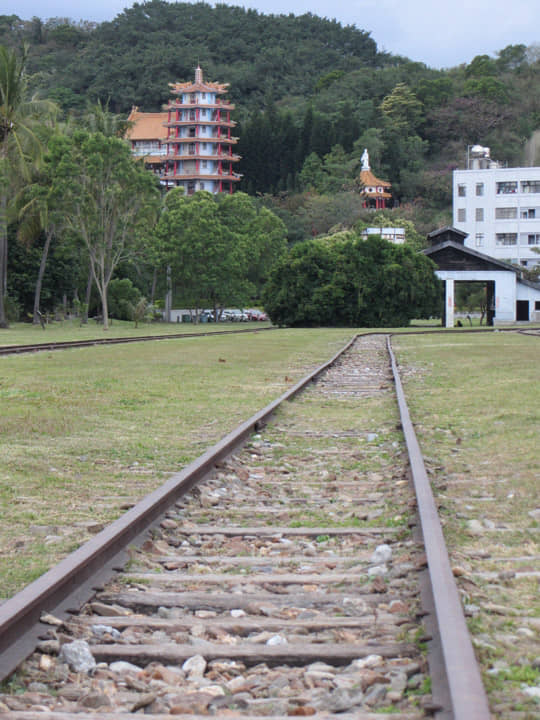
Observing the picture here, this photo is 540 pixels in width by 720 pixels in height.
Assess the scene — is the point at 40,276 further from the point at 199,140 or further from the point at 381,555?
the point at 199,140

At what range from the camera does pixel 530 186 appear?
84875mm

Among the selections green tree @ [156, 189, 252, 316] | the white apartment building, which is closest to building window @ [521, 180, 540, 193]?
the white apartment building

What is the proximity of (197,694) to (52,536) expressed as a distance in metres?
2.38

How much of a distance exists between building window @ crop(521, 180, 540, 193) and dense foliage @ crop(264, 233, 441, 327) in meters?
32.3

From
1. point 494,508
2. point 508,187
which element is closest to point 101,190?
point 494,508

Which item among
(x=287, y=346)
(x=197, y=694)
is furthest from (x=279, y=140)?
(x=197, y=694)

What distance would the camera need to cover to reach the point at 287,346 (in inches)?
1145

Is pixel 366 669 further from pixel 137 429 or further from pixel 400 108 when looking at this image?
pixel 400 108

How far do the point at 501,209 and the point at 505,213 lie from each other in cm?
52

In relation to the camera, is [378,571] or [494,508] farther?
[494,508]

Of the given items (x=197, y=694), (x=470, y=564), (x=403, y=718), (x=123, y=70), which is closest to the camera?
(x=403, y=718)

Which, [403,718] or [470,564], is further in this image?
[470,564]

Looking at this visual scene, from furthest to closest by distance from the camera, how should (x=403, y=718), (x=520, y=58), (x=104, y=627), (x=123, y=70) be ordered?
(x=123, y=70), (x=520, y=58), (x=104, y=627), (x=403, y=718)

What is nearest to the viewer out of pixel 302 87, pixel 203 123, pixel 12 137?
pixel 12 137
